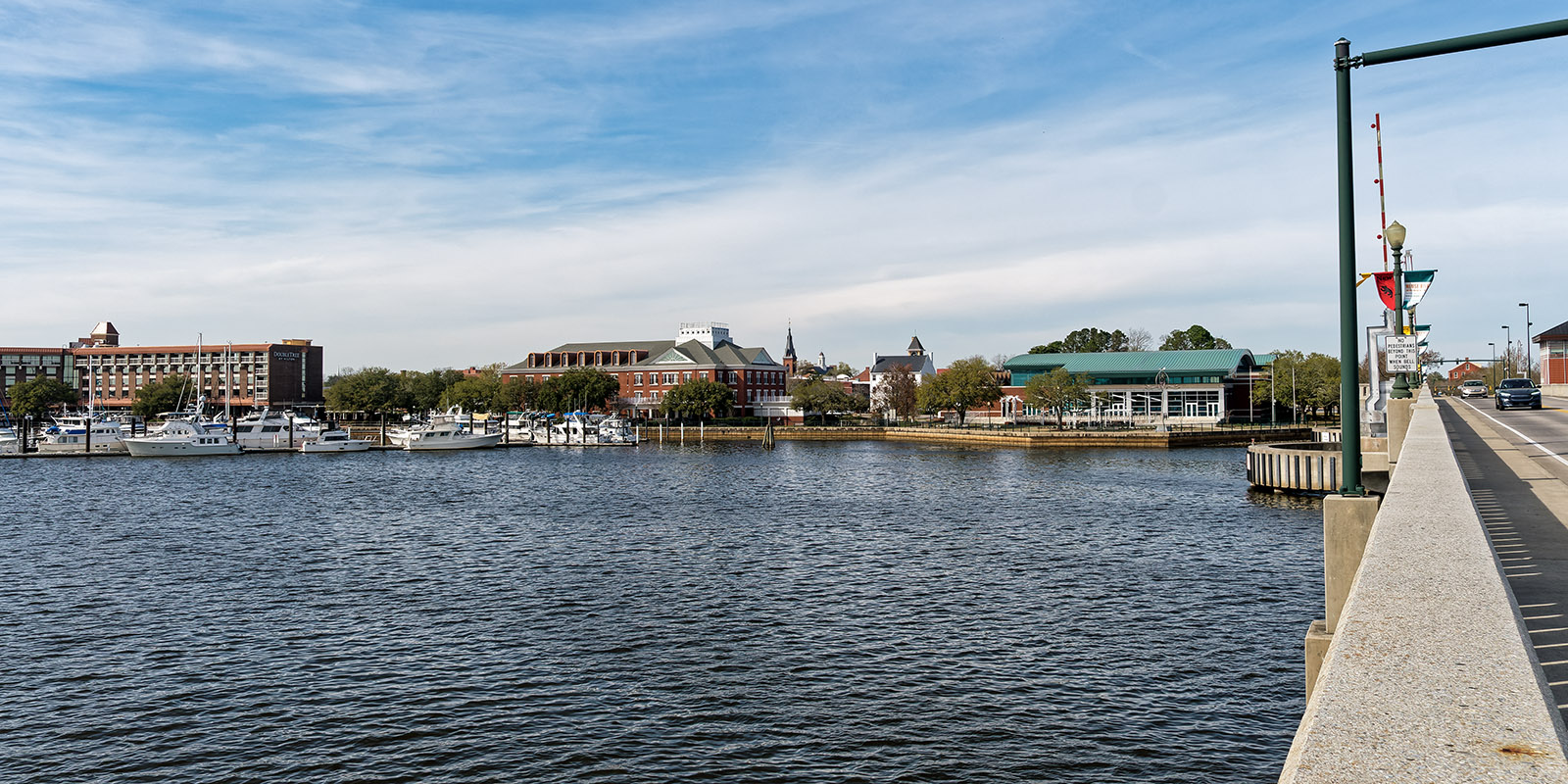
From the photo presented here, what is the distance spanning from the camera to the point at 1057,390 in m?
129

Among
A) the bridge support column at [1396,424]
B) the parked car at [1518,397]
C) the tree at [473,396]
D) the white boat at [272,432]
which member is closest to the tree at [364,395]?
the tree at [473,396]

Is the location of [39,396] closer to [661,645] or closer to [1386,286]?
[661,645]

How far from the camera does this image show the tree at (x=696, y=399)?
152 m

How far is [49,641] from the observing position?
24.1 metres

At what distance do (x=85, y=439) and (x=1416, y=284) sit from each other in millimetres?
115581

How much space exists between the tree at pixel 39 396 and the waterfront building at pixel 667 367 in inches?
3058

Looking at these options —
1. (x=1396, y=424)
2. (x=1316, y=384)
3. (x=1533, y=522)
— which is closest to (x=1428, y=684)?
(x=1533, y=522)

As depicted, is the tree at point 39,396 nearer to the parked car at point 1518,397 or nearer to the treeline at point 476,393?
the treeline at point 476,393

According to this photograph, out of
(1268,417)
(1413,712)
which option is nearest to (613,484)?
(1413,712)

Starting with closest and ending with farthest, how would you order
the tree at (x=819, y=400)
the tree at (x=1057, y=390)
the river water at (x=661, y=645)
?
the river water at (x=661, y=645) → the tree at (x=1057, y=390) → the tree at (x=819, y=400)

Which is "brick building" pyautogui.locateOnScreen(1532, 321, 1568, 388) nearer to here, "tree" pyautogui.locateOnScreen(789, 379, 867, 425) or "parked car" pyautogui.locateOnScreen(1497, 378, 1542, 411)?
"parked car" pyautogui.locateOnScreen(1497, 378, 1542, 411)

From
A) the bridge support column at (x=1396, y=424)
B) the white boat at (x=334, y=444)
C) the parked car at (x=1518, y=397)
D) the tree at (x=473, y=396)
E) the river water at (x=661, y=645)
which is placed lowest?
the river water at (x=661, y=645)

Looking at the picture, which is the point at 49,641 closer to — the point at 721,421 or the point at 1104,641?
the point at 1104,641

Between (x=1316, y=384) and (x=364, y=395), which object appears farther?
(x=364, y=395)
